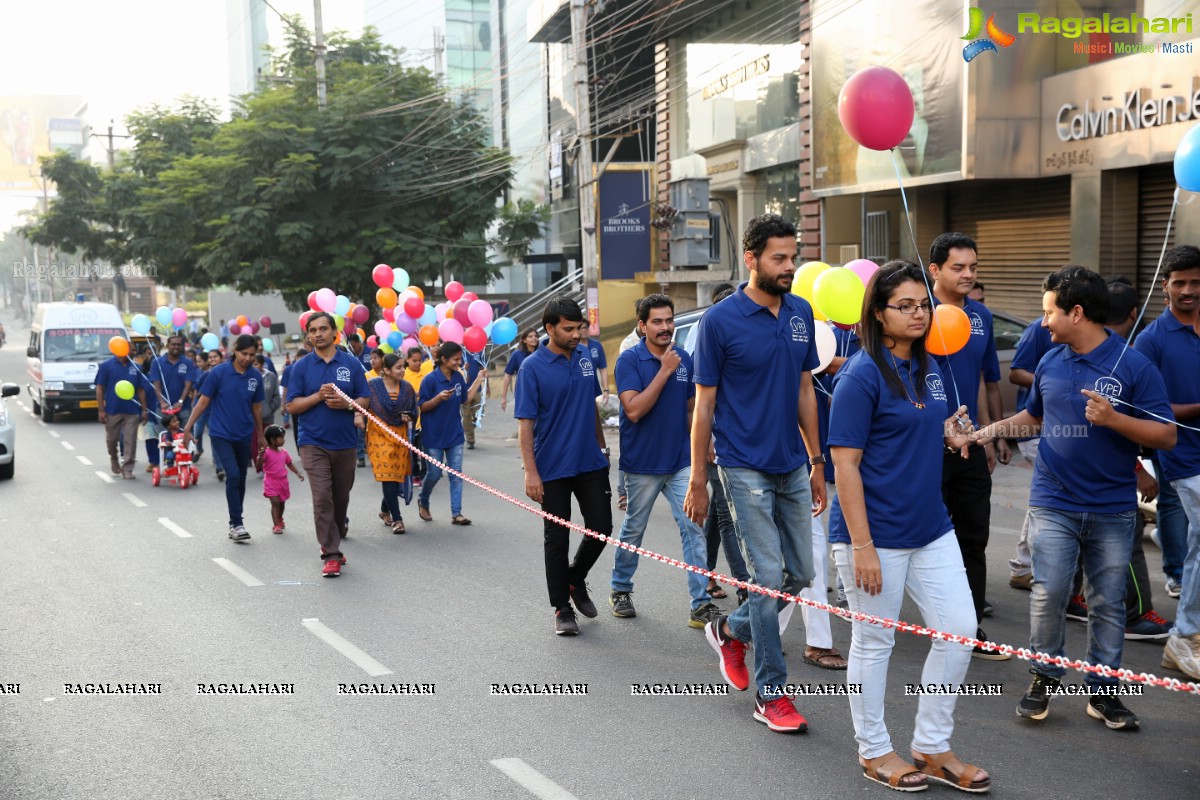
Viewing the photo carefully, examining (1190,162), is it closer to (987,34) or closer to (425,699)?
(425,699)

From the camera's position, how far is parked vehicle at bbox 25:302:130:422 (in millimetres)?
24688

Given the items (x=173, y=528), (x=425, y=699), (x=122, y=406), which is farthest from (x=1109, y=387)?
(x=122, y=406)

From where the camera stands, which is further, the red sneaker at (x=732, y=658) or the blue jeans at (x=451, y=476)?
the blue jeans at (x=451, y=476)

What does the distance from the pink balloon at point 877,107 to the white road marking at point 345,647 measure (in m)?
4.24

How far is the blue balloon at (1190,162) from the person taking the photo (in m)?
5.90

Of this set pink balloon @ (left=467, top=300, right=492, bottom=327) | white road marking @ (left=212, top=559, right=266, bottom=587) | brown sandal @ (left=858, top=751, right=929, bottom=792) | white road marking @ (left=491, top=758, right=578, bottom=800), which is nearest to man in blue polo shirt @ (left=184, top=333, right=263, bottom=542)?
white road marking @ (left=212, top=559, right=266, bottom=587)

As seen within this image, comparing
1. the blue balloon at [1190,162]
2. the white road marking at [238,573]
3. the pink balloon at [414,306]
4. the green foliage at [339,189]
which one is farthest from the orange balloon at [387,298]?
the blue balloon at [1190,162]

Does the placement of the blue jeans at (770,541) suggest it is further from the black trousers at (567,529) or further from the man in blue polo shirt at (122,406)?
the man in blue polo shirt at (122,406)

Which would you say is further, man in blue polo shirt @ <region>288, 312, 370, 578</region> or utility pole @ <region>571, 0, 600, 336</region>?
utility pole @ <region>571, 0, 600, 336</region>

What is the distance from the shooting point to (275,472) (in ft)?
35.1

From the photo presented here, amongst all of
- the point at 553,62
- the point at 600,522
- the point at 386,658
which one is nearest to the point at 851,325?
the point at 600,522

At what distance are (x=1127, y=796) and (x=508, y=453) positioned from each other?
42.9 ft

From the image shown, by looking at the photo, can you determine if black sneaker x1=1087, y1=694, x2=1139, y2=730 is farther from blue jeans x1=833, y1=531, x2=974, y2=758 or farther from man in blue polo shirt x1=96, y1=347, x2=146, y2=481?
man in blue polo shirt x1=96, y1=347, x2=146, y2=481

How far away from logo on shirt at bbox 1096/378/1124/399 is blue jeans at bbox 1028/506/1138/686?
508mm
